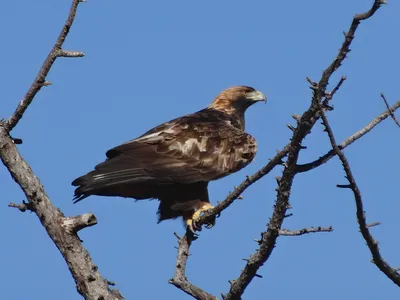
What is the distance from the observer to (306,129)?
466 cm

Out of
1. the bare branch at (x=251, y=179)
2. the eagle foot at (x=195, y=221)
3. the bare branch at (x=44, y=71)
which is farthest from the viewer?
the eagle foot at (x=195, y=221)

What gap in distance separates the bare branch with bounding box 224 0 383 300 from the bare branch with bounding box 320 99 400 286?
183 mm

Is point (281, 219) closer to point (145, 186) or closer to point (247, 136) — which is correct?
point (145, 186)

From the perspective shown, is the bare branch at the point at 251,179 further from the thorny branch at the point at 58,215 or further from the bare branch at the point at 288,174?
the thorny branch at the point at 58,215

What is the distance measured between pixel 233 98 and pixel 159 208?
2.83 metres

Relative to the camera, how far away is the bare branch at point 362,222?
4.39 metres

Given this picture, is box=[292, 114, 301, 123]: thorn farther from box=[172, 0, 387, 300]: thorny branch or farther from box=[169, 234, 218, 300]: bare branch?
box=[169, 234, 218, 300]: bare branch

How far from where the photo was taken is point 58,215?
214 inches

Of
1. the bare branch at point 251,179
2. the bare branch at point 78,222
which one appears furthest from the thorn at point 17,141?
the bare branch at point 251,179

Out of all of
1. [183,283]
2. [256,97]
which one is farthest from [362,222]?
[256,97]

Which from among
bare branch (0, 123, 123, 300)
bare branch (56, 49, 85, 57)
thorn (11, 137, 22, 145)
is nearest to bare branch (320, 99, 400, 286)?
bare branch (0, 123, 123, 300)

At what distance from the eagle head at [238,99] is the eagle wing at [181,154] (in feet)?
5.01

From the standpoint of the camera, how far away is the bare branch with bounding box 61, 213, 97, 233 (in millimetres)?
5336

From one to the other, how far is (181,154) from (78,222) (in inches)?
105
